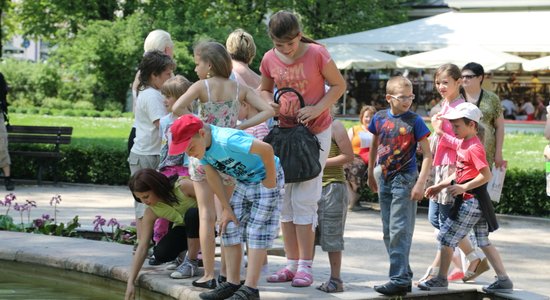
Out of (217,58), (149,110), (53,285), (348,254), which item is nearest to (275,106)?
(217,58)

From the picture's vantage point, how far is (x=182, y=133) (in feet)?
18.2

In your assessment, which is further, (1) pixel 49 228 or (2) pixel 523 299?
(1) pixel 49 228

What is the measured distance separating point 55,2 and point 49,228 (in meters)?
30.6

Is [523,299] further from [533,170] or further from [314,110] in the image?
[533,170]

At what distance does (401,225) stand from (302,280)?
74 centimetres

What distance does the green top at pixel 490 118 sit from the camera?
Result: 7977mm

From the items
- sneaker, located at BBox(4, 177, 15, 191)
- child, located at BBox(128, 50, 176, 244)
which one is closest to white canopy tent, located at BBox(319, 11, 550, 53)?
sneaker, located at BBox(4, 177, 15, 191)

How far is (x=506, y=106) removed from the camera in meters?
30.0

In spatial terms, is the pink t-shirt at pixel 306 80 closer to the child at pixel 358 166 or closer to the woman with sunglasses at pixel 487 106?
the woman with sunglasses at pixel 487 106

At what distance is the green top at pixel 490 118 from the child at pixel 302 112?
1.74m

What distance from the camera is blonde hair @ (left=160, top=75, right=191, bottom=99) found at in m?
7.30

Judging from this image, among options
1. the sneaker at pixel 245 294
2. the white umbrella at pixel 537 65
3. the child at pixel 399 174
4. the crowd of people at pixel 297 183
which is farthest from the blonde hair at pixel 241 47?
A: the white umbrella at pixel 537 65

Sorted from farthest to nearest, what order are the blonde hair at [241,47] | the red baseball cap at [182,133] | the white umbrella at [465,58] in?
1. the white umbrella at [465,58]
2. the blonde hair at [241,47]
3. the red baseball cap at [182,133]

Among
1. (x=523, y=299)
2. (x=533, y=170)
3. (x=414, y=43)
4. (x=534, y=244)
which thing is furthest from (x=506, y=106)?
(x=523, y=299)
